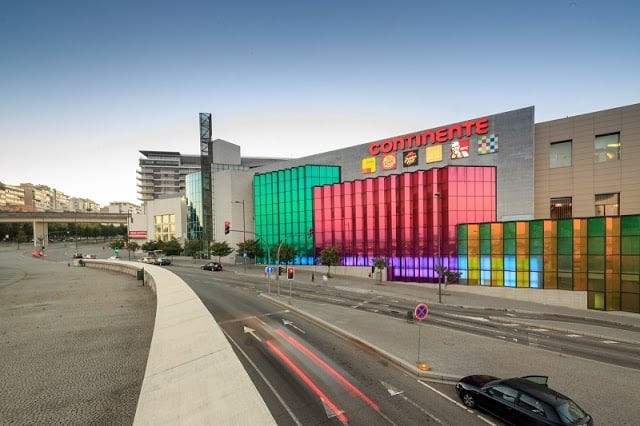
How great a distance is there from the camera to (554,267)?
31516mm

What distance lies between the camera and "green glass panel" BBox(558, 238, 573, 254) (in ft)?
101

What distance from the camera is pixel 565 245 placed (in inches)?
1220

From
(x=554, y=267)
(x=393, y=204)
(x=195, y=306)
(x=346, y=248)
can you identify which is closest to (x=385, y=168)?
(x=393, y=204)

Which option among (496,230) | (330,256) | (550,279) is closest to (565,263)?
(550,279)

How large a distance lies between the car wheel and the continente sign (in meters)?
38.4

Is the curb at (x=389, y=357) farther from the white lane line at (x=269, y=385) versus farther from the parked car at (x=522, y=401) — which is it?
the white lane line at (x=269, y=385)

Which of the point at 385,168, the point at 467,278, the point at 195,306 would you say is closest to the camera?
the point at 195,306

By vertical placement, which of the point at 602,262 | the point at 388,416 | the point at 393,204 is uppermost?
A: the point at 393,204

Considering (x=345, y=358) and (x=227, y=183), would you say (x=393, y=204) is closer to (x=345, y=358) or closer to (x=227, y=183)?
(x=345, y=358)

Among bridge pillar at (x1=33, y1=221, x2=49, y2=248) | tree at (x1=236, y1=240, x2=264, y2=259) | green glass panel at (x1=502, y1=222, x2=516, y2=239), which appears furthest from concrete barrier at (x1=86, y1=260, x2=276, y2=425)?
bridge pillar at (x1=33, y1=221, x2=49, y2=248)

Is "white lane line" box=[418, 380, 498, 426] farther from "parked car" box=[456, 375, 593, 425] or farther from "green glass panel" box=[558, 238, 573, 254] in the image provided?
"green glass panel" box=[558, 238, 573, 254]

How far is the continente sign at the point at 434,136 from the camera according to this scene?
138 ft

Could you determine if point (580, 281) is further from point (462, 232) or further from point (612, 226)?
point (462, 232)

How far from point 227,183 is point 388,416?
2662 inches
